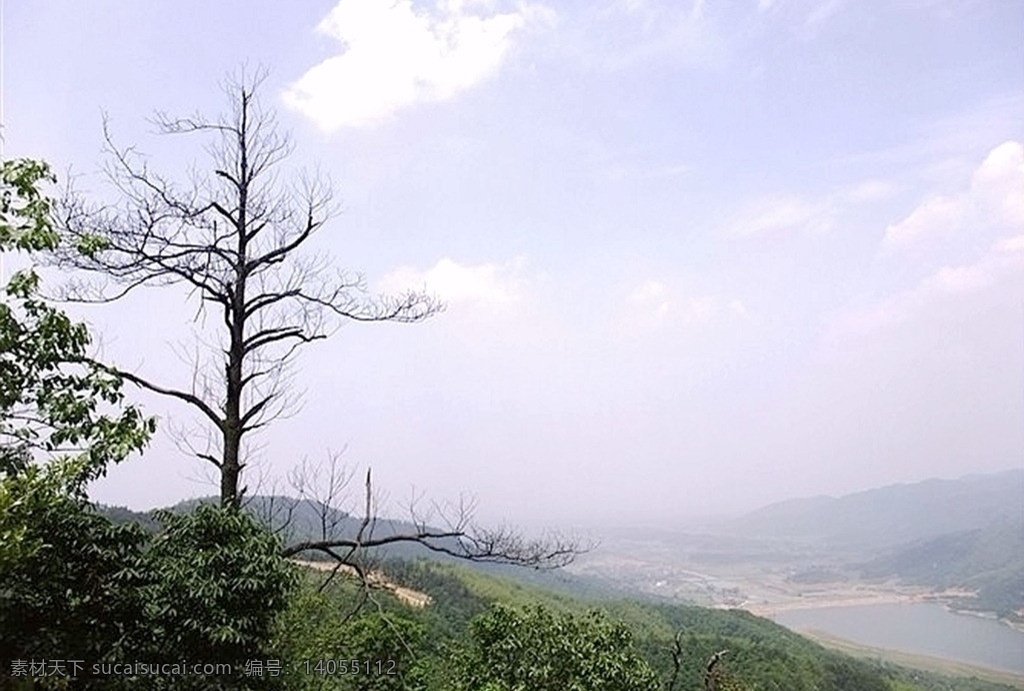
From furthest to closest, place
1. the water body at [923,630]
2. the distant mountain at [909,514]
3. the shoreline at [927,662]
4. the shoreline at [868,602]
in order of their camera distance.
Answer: the distant mountain at [909,514] → the shoreline at [868,602] → the water body at [923,630] → the shoreline at [927,662]

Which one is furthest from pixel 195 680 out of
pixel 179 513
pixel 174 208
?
pixel 174 208

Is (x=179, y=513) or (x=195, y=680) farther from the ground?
(x=179, y=513)

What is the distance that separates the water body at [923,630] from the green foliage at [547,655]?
53304 mm

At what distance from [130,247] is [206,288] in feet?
1.76

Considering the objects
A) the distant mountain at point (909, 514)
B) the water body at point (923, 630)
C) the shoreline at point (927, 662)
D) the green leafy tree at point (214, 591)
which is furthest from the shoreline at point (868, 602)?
the green leafy tree at point (214, 591)

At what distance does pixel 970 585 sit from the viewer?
7325 cm

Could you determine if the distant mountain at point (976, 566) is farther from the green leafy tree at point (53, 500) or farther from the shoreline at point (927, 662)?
the green leafy tree at point (53, 500)

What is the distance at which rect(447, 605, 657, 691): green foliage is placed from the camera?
7.83 m

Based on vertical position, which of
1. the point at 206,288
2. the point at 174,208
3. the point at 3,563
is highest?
the point at 174,208

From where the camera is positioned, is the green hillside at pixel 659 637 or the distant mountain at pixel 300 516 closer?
the distant mountain at pixel 300 516

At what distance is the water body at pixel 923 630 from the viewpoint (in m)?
53.3

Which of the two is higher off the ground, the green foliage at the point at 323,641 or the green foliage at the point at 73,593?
the green foliage at the point at 73,593

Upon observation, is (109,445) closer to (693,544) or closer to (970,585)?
(970,585)

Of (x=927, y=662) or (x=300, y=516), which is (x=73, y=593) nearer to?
(x=300, y=516)
